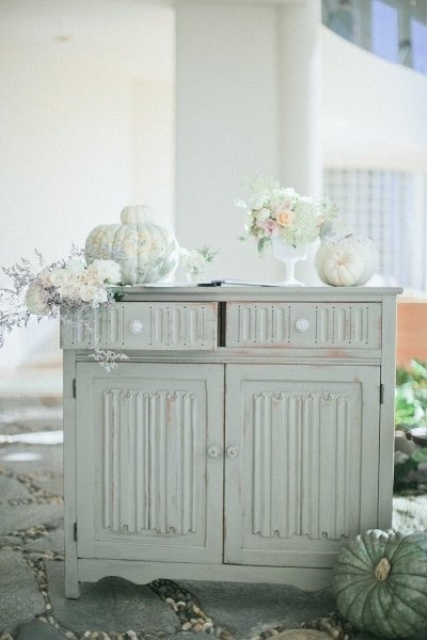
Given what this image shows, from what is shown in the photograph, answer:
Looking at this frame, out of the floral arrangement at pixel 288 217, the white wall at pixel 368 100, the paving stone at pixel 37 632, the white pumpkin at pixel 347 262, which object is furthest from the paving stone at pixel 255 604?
the white wall at pixel 368 100

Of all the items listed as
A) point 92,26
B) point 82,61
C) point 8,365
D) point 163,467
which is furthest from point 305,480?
point 82,61

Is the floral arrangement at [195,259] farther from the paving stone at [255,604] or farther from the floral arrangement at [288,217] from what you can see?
the paving stone at [255,604]

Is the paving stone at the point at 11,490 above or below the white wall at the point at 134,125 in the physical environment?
below

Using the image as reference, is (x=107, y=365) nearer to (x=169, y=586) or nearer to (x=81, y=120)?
(x=169, y=586)

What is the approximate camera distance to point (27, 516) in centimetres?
301

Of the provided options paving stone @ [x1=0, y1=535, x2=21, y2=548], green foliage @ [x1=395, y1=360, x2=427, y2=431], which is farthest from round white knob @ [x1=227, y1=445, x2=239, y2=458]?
green foliage @ [x1=395, y1=360, x2=427, y2=431]

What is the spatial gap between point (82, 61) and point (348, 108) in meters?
2.36

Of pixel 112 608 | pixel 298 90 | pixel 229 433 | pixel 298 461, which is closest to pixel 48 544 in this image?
pixel 112 608

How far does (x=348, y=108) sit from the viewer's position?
6680 mm

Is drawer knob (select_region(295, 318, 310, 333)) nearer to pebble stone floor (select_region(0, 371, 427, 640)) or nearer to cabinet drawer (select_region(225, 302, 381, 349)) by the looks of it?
cabinet drawer (select_region(225, 302, 381, 349))

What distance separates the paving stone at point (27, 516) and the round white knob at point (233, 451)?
1099 millimetres

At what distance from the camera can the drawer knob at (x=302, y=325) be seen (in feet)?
6.82

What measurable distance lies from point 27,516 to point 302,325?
157cm

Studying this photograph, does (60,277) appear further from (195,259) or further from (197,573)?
(197,573)
